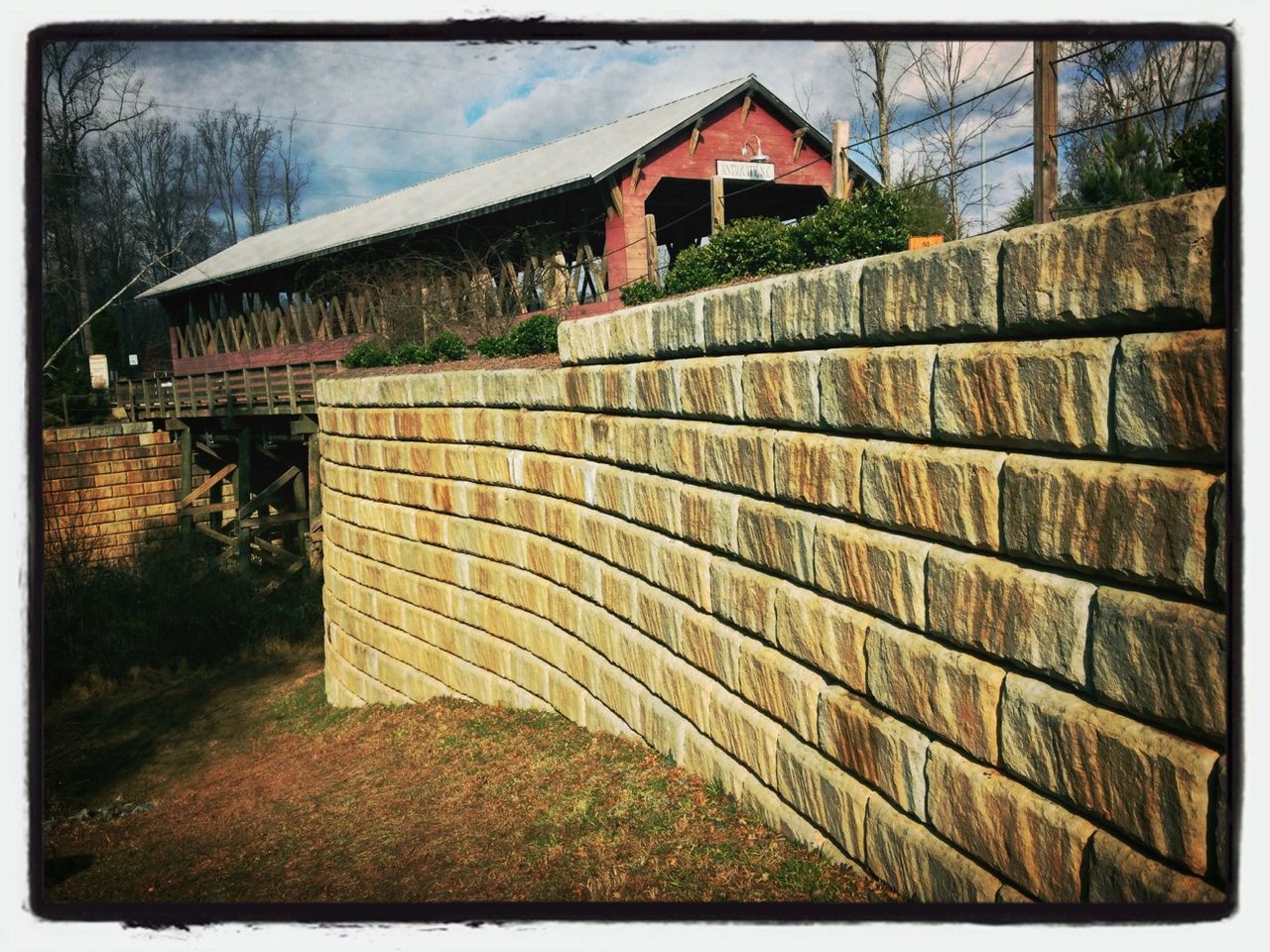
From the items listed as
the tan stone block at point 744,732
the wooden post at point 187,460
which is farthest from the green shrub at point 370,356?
the wooden post at point 187,460

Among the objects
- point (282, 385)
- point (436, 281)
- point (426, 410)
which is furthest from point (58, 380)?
point (426, 410)

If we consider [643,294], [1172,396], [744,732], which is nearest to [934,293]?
[1172,396]

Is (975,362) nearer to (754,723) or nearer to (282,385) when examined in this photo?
(754,723)

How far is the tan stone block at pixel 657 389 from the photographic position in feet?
17.7

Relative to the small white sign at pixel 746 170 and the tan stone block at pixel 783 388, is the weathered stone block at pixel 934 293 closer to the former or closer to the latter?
the tan stone block at pixel 783 388

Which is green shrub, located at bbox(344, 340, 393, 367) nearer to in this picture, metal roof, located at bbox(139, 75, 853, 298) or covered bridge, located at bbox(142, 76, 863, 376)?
covered bridge, located at bbox(142, 76, 863, 376)

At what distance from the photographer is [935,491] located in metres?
3.32

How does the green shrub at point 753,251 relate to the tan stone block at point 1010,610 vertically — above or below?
above

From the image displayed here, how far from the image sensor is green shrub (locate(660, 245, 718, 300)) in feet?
25.5

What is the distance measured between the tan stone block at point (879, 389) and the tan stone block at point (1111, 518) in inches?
18.7

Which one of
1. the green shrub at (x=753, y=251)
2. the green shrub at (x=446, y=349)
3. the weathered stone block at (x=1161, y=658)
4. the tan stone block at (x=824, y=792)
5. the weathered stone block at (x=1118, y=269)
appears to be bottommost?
the tan stone block at (x=824, y=792)

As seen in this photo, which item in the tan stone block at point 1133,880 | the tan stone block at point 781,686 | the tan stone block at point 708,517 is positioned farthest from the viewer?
the tan stone block at point 708,517

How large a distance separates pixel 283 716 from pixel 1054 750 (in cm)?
1087

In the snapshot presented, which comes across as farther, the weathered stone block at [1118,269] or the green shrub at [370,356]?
the green shrub at [370,356]
